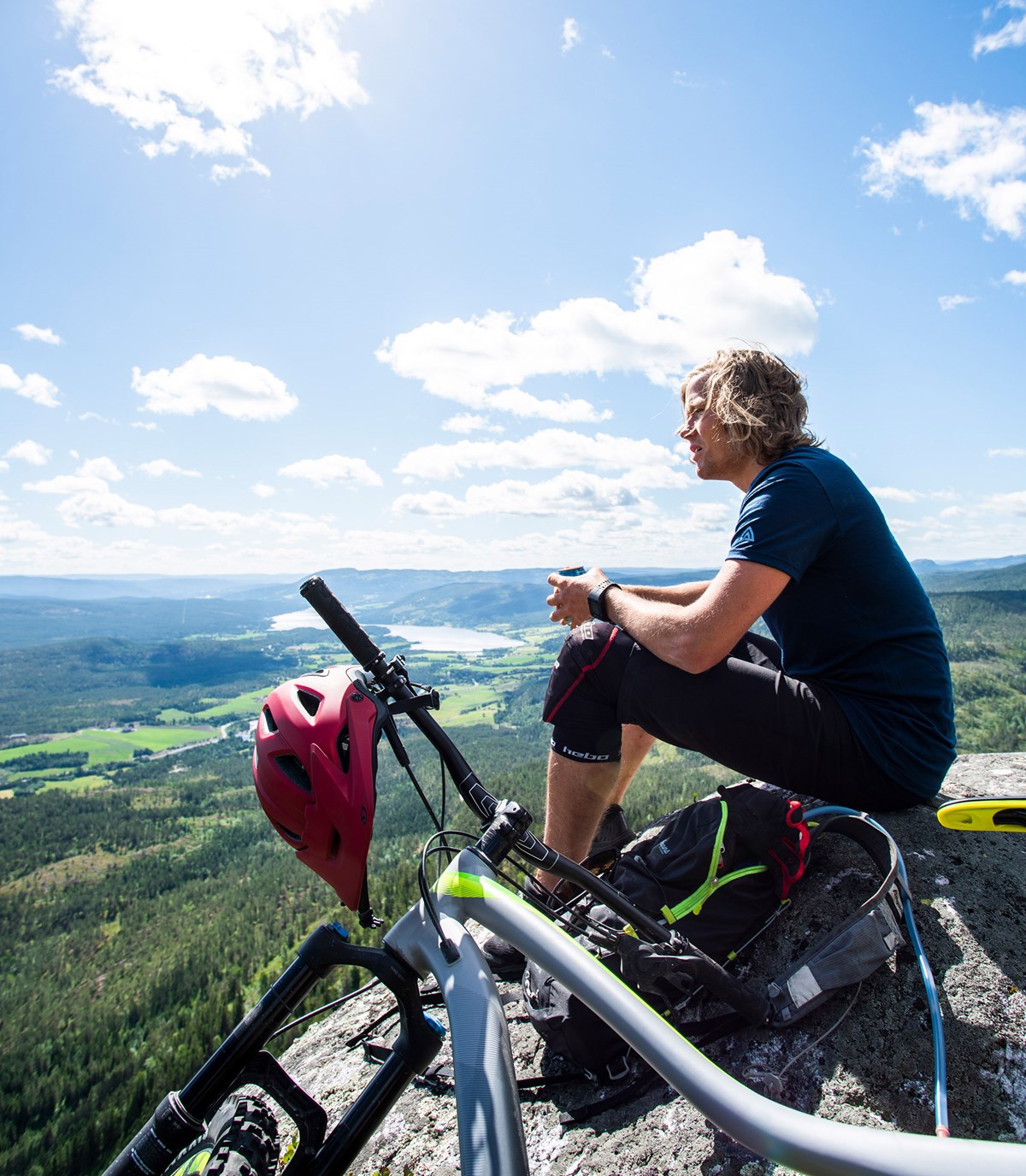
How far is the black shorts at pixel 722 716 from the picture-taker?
130 inches

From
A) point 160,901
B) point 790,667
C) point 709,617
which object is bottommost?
point 160,901

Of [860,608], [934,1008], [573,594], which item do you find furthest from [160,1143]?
[860,608]

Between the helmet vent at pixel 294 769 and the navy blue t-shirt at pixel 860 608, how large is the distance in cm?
226

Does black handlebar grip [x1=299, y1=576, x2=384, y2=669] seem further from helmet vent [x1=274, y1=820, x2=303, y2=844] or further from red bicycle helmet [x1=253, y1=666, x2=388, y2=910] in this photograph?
helmet vent [x1=274, y1=820, x2=303, y2=844]

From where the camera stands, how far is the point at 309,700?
8.14 feet

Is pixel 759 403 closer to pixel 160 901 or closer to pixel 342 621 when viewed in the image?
pixel 342 621

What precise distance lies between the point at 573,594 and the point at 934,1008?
2545mm

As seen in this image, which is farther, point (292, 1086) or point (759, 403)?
point (759, 403)

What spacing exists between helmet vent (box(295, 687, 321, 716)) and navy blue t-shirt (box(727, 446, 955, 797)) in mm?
2125

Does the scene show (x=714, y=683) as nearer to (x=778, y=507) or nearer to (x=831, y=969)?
(x=778, y=507)

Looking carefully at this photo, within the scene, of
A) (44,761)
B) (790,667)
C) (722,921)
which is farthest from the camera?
(44,761)

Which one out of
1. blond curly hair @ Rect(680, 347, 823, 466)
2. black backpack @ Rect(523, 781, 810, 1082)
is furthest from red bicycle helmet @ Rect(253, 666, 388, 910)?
blond curly hair @ Rect(680, 347, 823, 466)

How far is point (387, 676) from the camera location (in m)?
2.63

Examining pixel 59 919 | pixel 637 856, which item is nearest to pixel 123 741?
pixel 59 919
